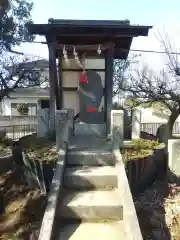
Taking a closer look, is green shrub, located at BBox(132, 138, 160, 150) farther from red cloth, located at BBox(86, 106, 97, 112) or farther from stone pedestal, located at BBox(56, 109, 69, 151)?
red cloth, located at BBox(86, 106, 97, 112)

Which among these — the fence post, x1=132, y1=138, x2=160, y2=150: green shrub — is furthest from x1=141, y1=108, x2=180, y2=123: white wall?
x1=132, y1=138, x2=160, y2=150: green shrub

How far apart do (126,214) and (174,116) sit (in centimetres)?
1237

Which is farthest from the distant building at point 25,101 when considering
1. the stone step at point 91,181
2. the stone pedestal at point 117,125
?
the stone step at point 91,181

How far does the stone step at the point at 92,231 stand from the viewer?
5211 millimetres

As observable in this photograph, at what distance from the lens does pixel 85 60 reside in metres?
11.5

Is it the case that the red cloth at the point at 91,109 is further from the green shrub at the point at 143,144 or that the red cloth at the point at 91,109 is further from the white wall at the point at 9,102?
the white wall at the point at 9,102

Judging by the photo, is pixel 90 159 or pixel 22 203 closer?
pixel 22 203

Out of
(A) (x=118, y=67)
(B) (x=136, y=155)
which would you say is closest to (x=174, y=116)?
(A) (x=118, y=67)

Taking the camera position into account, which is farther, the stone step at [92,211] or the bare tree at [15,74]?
the bare tree at [15,74]

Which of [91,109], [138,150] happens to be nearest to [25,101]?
[91,109]

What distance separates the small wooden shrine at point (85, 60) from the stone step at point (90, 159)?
8.89ft

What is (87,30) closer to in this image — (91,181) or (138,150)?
(138,150)

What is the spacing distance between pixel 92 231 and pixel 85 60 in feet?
25.3

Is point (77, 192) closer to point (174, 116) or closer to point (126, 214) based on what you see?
point (126, 214)
